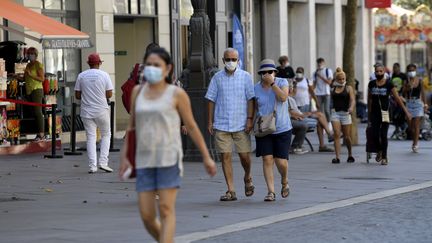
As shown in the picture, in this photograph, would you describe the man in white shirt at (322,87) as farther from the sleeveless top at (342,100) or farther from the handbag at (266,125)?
the handbag at (266,125)

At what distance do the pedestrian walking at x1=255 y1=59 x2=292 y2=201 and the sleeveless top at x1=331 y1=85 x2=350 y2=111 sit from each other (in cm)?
621

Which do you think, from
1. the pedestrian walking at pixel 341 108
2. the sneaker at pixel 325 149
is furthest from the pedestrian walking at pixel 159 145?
the sneaker at pixel 325 149

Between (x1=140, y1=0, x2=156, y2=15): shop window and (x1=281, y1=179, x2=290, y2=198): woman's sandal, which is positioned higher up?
(x1=140, y1=0, x2=156, y2=15): shop window

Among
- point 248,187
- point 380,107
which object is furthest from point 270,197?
point 380,107

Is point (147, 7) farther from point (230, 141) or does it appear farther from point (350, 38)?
point (230, 141)

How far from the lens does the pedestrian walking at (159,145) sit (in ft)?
29.3

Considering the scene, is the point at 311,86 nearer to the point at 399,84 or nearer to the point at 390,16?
the point at 399,84

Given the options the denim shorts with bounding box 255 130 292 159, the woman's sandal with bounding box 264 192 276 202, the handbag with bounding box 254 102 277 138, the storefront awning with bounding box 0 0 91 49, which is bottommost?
the woman's sandal with bounding box 264 192 276 202

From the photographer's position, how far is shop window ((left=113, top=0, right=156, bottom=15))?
Answer: 27391 mm

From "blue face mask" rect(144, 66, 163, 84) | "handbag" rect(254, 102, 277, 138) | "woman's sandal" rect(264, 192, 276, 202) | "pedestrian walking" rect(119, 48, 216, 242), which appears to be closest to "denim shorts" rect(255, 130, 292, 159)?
"handbag" rect(254, 102, 277, 138)

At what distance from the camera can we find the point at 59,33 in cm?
2030

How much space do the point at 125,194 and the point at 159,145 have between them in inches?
243

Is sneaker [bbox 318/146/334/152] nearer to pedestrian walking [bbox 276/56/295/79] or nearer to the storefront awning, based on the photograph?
pedestrian walking [bbox 276/56/295/79]

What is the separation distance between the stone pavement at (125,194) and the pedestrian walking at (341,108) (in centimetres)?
43
